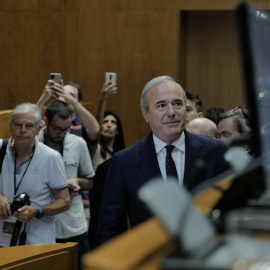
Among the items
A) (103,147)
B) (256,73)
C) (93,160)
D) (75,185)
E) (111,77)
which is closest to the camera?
(256,73)

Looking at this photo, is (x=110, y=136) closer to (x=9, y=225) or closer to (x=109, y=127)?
(x=109, y=127)

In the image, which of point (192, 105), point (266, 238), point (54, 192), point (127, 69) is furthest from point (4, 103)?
point (266, 238)

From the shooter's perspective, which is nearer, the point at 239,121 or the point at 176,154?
the point at 176,154

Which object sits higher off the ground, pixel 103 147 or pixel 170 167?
pixel 103 147

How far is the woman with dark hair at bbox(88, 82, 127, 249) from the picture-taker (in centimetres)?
618

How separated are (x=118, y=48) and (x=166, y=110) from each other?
698 cm

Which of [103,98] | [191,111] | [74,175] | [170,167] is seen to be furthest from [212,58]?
[170,167]

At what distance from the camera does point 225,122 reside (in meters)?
4.77

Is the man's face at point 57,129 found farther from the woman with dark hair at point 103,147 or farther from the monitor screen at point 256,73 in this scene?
the monitor screen at point 256,73

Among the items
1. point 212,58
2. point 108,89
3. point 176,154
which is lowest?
point 176,154

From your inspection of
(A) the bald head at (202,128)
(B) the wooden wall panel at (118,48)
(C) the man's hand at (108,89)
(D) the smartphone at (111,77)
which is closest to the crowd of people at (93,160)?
(A) the bald head at (202,128)

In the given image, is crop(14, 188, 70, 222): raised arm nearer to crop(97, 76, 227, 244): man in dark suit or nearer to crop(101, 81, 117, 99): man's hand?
crop(97, 76, 227, 244): man in dark suit

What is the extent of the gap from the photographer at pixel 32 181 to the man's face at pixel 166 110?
1.70 meters

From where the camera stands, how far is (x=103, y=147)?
7.46 meters
